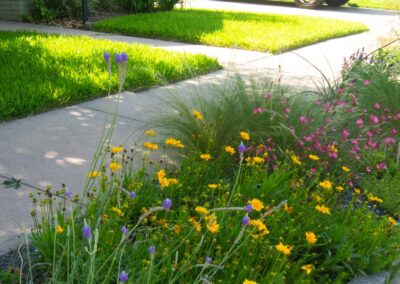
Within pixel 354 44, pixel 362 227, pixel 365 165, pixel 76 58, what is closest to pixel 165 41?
pixel 76 58

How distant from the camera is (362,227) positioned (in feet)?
9.57

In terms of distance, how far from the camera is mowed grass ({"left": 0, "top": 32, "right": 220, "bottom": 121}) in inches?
194

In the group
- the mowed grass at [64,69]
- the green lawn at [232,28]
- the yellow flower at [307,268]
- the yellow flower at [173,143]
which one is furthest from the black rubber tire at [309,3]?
the yellow flower at [307,268]

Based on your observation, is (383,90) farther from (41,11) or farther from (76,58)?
(41,11)

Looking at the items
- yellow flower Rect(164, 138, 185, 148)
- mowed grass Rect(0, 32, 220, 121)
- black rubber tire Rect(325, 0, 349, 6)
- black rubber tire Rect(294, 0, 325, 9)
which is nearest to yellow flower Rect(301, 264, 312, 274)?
yellow flower Rect(164, 138, 185, 148)

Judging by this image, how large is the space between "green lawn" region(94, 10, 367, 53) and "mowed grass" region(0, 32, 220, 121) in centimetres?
166

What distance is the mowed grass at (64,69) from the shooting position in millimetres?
4918

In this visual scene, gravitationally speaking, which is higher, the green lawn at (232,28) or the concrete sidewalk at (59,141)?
the green lawn at (232,28)

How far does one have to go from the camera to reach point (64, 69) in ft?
20.0

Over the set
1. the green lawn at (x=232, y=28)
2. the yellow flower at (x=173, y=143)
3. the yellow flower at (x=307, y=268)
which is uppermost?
the green lawn at (x=232, y=28)

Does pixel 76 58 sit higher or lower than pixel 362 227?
higher

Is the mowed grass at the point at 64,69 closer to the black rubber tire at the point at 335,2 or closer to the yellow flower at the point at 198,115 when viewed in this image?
the yellow flower at the point at 198,115

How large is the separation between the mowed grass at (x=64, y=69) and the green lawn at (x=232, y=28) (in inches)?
65.3

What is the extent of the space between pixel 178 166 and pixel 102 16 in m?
8.93
